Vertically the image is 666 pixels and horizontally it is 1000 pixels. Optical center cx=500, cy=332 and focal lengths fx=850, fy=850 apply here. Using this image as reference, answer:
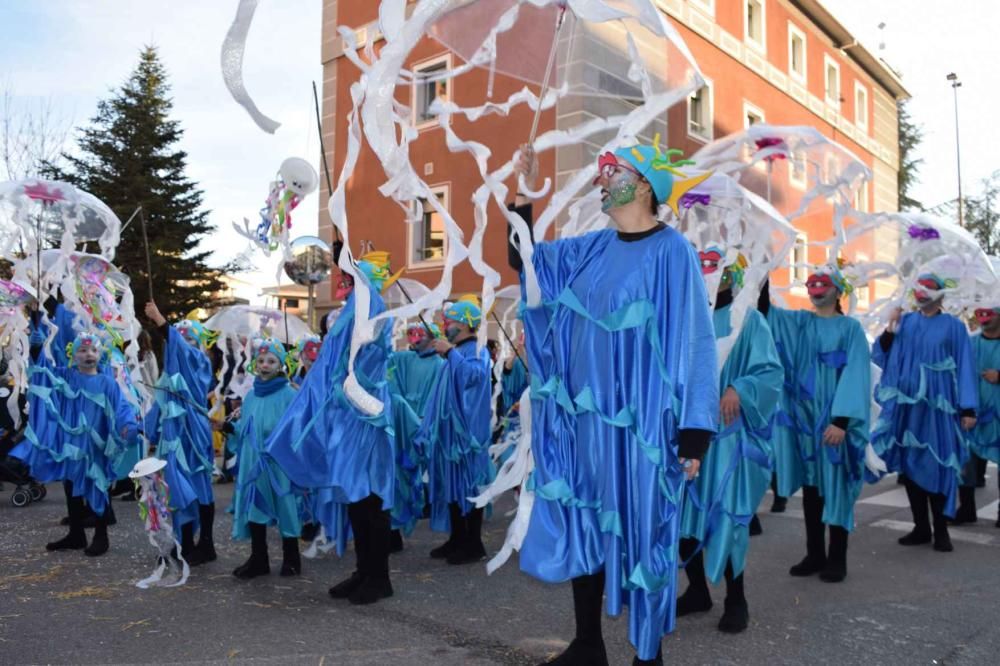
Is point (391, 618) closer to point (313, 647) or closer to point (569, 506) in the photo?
point (313, 647)

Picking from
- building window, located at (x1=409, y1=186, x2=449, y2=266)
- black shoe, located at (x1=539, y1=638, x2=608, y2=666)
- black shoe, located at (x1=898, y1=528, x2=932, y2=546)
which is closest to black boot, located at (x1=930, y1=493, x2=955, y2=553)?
black shoe, located at (x1=898, y1=528, x2=932, y2=546)

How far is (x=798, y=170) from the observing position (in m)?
5.96

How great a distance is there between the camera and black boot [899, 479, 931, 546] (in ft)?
20.8

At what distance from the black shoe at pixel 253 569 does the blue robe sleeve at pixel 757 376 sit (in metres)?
3.09

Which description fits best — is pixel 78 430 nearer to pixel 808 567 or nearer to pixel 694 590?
pixel 694 590

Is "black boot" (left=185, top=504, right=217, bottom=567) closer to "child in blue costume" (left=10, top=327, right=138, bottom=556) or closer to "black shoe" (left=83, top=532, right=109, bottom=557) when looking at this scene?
"black shoe" (left=83, top=532, right=109, bottom=557)

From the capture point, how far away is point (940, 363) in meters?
6.68

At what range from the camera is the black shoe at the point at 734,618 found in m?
4.11

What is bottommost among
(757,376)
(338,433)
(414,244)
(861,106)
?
(338,433)

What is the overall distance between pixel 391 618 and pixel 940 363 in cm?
481

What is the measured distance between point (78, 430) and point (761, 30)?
21789 mm

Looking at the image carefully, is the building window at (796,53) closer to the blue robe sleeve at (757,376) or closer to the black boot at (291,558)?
the blue robe sleeve at (757,376)

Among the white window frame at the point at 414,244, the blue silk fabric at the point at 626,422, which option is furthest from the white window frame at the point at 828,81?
the blue silk fabric at the point at 626,422

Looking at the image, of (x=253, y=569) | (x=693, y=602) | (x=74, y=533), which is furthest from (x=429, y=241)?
(x=693, y=602)
